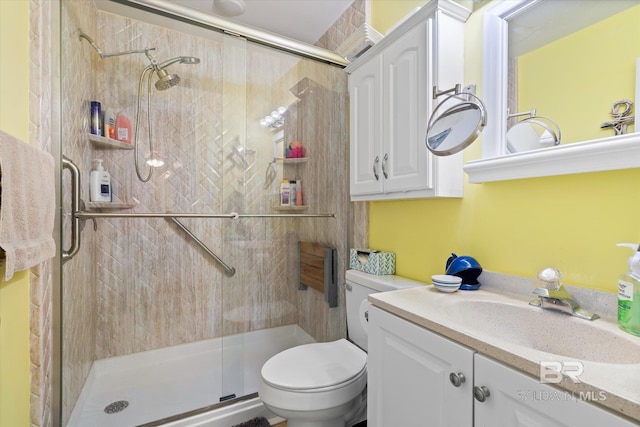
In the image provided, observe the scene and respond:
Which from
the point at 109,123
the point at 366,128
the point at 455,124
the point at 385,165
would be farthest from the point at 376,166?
the point at 109,123

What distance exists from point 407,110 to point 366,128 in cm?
28

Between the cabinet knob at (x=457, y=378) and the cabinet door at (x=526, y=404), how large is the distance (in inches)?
1.4

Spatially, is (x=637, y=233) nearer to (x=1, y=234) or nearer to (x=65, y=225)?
(x=1, y=234)

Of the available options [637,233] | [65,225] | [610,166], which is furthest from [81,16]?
[637,233]

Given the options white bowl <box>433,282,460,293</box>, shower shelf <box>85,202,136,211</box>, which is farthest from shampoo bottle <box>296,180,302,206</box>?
shower shelf <box>85,202,136,211</box>

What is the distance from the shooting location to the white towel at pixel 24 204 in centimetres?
71

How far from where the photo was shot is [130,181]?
2021 mm

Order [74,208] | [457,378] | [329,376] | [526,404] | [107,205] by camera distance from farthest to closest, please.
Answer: [107,205] < [74,208] < [329,376] < [457,378] < [526,404]

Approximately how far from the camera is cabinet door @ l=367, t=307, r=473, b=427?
685 mm

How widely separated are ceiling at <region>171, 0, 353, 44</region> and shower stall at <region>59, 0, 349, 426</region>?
21cm

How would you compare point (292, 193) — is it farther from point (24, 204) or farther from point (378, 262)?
point (24, 204)

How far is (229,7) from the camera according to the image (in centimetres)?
188

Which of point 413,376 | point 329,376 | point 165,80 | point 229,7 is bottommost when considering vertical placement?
point 329,376

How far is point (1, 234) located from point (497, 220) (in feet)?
4.96
